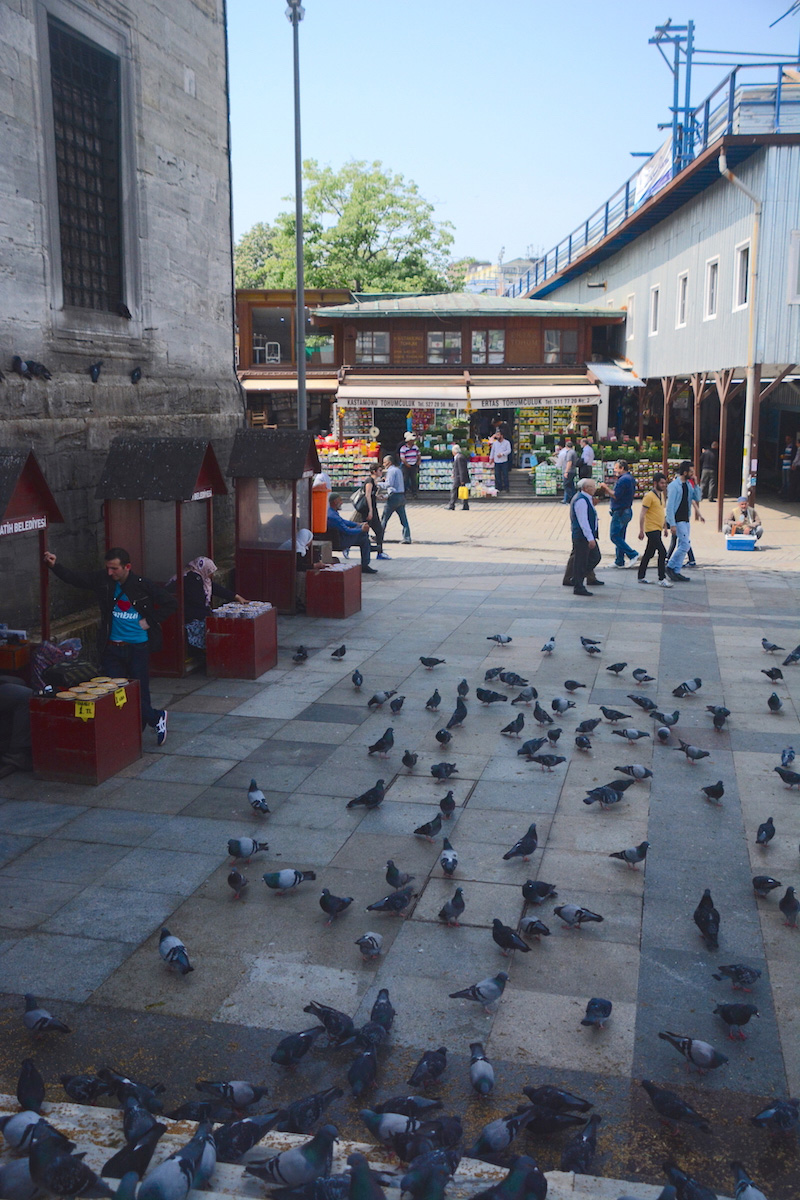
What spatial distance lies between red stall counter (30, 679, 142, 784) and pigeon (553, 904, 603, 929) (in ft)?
13.1

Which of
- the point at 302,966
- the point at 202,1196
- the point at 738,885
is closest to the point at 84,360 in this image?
the point at 302,966

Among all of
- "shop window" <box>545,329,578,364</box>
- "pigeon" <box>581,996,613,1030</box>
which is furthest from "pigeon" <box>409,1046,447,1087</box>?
"shop window" <box>545,329,578,364</box>

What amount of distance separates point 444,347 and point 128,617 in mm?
26504

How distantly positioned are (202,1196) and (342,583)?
10.9 meters

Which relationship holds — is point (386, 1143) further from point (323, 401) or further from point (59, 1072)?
point (323, 401)

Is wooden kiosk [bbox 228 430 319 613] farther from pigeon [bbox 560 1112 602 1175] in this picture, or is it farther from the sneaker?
pigeon [bbox 560 1112 602 1175]

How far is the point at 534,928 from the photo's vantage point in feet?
19.1

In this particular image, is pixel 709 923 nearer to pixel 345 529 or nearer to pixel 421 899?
pixel 421 899

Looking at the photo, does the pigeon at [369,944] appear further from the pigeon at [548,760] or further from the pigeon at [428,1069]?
the pigeon at [548,760]

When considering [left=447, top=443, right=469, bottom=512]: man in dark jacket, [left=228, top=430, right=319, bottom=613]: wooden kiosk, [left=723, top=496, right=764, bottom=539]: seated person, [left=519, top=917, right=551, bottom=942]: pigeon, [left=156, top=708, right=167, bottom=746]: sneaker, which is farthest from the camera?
[left=447, top=443, right=469, bottom=512]: man in dark jacket

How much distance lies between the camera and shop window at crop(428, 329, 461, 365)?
33.7 metres

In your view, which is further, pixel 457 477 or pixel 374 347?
pixel 374 347

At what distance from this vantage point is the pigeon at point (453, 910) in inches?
233

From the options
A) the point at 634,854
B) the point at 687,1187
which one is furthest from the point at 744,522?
the point at 687,1187
